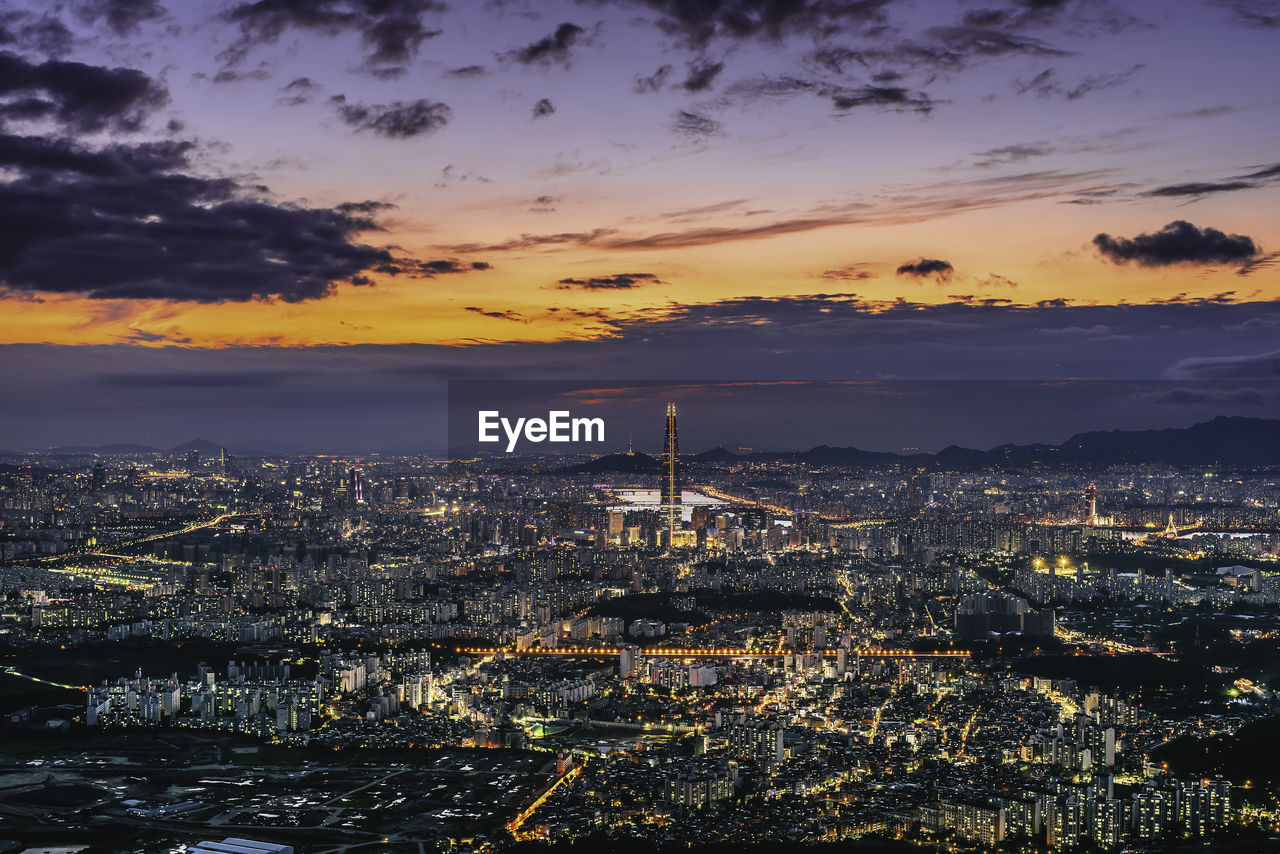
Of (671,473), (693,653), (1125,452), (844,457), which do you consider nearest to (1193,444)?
(1125,452)

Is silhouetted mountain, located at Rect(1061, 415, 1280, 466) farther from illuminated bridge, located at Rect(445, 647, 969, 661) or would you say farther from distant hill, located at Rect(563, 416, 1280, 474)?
illuminated bridge, located at Rect(445, 647, 969, 661)

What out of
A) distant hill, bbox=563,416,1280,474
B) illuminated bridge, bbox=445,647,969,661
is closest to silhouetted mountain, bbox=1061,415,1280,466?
distant hill, bbox=563,416,1280,474

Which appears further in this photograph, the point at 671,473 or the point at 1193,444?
the point at 1193,444

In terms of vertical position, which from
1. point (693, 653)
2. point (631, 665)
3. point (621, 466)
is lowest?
point (693, 653)

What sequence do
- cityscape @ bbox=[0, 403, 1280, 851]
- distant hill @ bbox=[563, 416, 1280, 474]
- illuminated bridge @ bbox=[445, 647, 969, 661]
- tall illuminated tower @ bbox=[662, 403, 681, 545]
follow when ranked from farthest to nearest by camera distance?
distant hill @ bbox=[563, 416, 1280, 474] → tall illuminated tower @ bbox=[662, 403, 681, 545] → illuminated bridge @ bbox=[445, 647, 969, 661] → cityscape @ bbox=[0, 403, 1280, 851]

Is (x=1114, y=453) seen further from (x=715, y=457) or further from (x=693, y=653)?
(x=693, y=653)
